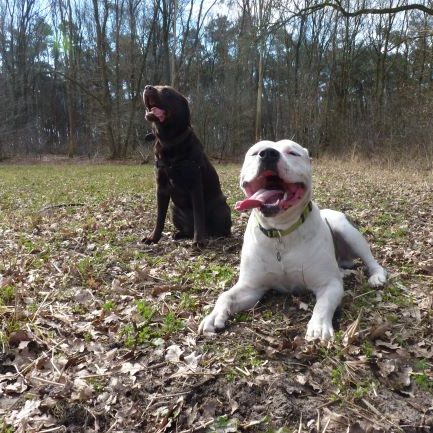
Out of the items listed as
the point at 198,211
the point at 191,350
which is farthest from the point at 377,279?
the point at 198,211

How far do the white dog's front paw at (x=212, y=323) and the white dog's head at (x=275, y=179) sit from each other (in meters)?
0.67

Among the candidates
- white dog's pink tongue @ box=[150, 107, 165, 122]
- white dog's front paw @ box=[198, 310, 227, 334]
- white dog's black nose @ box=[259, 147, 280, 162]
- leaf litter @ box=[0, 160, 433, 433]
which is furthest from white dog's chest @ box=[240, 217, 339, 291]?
white dog's pink tongue @ box=[150, 107, 165, 122]

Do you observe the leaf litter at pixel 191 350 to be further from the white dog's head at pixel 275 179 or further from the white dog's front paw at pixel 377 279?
the white dog's head at pixel 275 179

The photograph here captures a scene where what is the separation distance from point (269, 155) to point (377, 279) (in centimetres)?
136

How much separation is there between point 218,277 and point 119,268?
958mm

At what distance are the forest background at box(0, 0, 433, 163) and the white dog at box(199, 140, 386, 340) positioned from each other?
51.6 ft

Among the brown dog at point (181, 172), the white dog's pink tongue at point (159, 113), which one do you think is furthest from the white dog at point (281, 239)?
the white dog's pink tongue at point (159, 113)

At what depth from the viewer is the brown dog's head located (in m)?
4.46

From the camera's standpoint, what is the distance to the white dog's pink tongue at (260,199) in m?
2.64

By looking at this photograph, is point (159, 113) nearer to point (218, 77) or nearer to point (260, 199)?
point (260, 199)

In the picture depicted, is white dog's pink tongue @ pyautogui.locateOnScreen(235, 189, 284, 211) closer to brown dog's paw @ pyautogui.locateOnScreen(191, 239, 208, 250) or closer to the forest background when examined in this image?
brown dog's paw @ pyautogui.locateOnScreen(191, 239, 208, 250)

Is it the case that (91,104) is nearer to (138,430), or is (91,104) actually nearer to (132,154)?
(132,154)

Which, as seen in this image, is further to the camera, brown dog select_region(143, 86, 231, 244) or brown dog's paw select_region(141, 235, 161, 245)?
brown dog's paw select_region(141, 235, 161, 245)

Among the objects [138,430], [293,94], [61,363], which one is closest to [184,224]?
[61,363]
